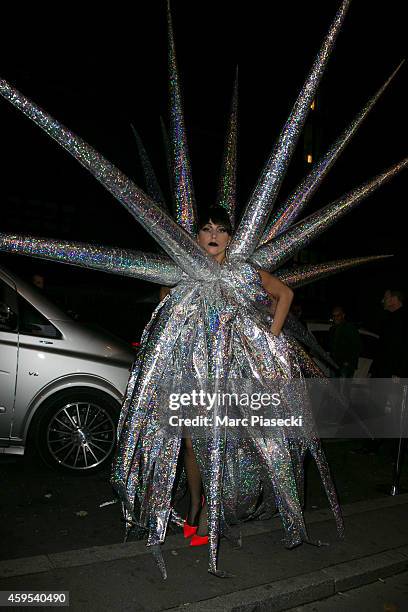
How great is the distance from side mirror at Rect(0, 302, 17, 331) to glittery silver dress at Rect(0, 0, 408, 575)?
75.9 inches

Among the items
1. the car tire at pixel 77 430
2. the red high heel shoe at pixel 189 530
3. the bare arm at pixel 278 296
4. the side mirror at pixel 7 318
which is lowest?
the red high heel shoe at pixel 189 530

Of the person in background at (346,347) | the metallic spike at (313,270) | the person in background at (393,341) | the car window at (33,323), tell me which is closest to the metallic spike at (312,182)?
the metallic spike at (313,270)

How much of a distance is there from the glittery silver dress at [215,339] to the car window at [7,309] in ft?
6.34

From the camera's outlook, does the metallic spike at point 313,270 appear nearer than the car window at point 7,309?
Yes

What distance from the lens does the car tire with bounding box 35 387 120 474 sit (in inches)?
199

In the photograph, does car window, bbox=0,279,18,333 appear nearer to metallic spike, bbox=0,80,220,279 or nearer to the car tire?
the car tire

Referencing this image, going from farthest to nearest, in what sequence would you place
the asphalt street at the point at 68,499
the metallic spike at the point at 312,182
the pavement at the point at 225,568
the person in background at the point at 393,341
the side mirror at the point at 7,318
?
the person in background at the point at 393,341, the side mirror at the point at 7,318, the asphalt street at the point at 68,499, the metallic spike at the point at 312,182, the pavement at the point at 225,568

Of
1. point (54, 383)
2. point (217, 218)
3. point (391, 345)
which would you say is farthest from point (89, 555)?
point (391, 345)

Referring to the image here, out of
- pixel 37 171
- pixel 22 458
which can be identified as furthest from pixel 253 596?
pixel 37 171

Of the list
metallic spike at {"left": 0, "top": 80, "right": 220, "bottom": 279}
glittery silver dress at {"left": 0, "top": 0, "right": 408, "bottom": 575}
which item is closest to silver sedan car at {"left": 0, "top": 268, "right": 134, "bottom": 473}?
glittery silver dress at {"left": 0, "top": 0, "right": 408, "bottom": 575}

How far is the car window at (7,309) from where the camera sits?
16.4ft

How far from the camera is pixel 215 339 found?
3.34 meters

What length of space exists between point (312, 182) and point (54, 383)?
115 inches

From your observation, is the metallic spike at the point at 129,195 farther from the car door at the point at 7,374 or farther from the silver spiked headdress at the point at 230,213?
the car door at the point at 7,374
